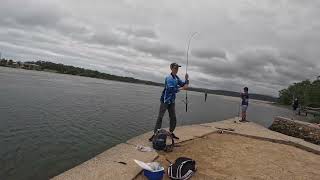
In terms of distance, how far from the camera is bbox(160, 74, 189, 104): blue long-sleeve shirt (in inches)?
346

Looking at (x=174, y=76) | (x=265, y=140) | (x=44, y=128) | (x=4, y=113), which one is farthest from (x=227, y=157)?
(x=4, y=113)

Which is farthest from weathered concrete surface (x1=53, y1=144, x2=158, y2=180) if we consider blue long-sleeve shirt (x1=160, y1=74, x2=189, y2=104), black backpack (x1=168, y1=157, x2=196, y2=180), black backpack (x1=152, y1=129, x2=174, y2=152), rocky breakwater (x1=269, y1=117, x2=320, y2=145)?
rocky breakwater (x1=269, y1=117, x2=320, y2=145)

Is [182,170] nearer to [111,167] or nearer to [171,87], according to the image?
[111,167]

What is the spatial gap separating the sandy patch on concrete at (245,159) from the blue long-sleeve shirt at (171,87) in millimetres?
1362

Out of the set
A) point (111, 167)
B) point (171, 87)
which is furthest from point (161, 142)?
point (111, 167)

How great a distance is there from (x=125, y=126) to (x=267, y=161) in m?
9.35

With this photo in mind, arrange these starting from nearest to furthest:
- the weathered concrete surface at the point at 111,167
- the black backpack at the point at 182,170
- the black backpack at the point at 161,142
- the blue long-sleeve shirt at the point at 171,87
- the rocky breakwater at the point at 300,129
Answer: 1. the weathered concrete surface at the point at 111,167
2. the black backpack at the point at 182,170
3. the black backpack at the point at 161,142
4. the blue long-sleeve shirt at the point at 171,87
5. the rocky breakwater at the point at 300,129

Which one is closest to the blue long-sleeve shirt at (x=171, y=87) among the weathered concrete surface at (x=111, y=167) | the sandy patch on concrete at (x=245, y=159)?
the sandy patch on concrete at (x=245, y=159)

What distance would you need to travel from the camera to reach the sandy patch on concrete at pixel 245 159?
7.06m

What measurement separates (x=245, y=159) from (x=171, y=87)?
2.70 meters

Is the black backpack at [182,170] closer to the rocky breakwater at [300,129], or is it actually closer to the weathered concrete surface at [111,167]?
the weathered concrete surface at [111,167]

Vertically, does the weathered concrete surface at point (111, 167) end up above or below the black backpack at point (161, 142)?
below

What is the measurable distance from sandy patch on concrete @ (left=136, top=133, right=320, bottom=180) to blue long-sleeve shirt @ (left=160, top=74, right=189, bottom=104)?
136 centimetres

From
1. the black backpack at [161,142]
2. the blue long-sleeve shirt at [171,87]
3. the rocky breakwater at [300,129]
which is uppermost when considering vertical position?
the blue long-sleeve shirt at [171,87]
